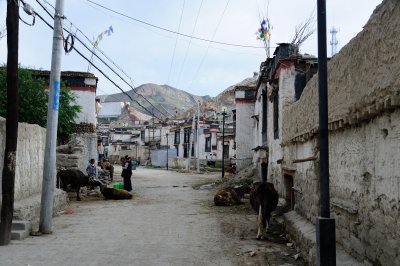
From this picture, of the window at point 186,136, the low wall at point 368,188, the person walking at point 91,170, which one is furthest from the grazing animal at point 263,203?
the window at point 186,136

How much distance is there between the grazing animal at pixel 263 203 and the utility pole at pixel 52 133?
4465mm

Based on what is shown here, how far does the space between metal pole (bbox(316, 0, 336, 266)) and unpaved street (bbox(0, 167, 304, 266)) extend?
2.90 m

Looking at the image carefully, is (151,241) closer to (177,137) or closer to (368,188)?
(368,188)

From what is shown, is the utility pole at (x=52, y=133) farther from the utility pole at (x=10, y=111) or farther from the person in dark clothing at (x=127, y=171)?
the person in dark clothing at (x=127, y=171)

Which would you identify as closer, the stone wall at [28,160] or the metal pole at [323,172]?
the metal pole at [323,172]

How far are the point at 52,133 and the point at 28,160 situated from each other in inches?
92.2

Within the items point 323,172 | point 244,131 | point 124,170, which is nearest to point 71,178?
point 124,170

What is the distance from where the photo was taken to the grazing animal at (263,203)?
884 centimetres

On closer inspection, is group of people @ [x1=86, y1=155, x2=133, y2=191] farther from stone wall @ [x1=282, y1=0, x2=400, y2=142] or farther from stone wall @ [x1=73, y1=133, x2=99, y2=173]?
stone wall @ [x1=282, y1=0, x2=400, y2=142]

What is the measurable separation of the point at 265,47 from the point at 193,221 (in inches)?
417

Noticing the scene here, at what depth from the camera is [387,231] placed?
4.46 meters

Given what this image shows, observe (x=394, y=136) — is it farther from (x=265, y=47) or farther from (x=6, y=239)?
(x=265, y=47)

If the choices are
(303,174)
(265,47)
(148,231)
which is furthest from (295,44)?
(148,231)

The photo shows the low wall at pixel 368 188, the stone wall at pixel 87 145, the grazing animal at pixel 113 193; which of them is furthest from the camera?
the stone wall at pixel 87 145
